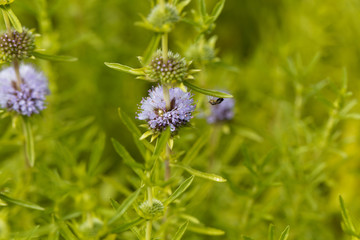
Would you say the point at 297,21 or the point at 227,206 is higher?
the point at 297,21

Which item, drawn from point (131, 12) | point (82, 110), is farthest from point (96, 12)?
point (82, 110)

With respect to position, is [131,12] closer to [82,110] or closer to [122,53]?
[122,53]

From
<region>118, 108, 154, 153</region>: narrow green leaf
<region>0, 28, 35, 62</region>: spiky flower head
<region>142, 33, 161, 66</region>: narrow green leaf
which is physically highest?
<region>0, 28, 35, 62</region>: spiky flower head

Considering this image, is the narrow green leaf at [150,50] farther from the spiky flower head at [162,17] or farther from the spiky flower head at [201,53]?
the spiky flower head at [201,53]

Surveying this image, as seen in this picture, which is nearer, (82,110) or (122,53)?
(82,110)

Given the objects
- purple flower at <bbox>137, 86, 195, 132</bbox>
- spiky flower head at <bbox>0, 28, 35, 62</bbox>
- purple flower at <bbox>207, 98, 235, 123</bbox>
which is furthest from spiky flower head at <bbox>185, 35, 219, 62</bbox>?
spiky flower head at <bbox>0, 28, 35, 62</bbox>

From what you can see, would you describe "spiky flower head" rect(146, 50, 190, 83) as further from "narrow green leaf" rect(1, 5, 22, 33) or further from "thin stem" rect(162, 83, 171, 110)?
"narrow green leaf" rect(1, 5, 22, 33)
